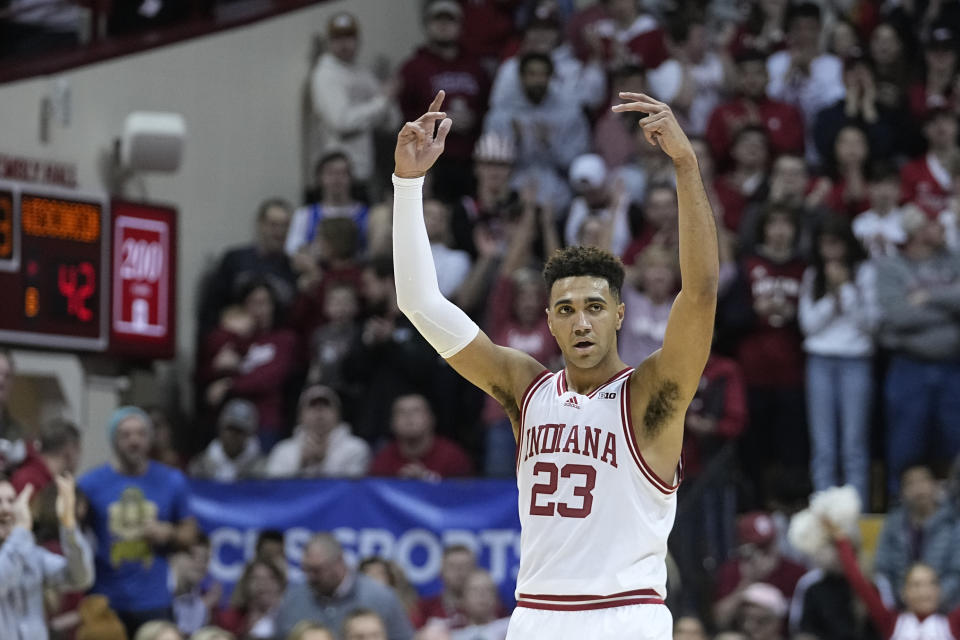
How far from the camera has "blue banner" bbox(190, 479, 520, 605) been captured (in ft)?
37.6

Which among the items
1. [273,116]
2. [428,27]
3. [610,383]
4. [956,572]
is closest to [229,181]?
[273,116]

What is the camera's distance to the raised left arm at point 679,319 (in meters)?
5.44

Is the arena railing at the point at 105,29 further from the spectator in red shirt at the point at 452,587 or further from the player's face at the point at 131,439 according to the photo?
the spectator in red shirt at the point at 452,587

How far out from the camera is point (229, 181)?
15.0 m

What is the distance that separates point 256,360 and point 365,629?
4.42 meters

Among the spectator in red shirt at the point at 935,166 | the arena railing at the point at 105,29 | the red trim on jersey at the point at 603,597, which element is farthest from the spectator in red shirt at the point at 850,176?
the red trim on jersey at the point at 603,597

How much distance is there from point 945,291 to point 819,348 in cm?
87

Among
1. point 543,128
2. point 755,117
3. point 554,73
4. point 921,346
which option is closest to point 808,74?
point 755,117

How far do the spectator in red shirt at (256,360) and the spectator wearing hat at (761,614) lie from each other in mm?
4113

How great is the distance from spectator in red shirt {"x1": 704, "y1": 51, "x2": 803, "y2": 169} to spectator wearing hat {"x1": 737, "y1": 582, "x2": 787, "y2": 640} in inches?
178

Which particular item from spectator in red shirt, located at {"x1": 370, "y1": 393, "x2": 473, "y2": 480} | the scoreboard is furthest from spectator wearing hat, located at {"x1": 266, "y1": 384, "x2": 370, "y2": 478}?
the scoreboard

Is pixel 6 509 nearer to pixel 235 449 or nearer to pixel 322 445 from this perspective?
pixel 322 445

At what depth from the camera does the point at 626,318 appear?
12.1 meters

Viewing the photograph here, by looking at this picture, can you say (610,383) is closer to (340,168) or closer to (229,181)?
(340,168)
